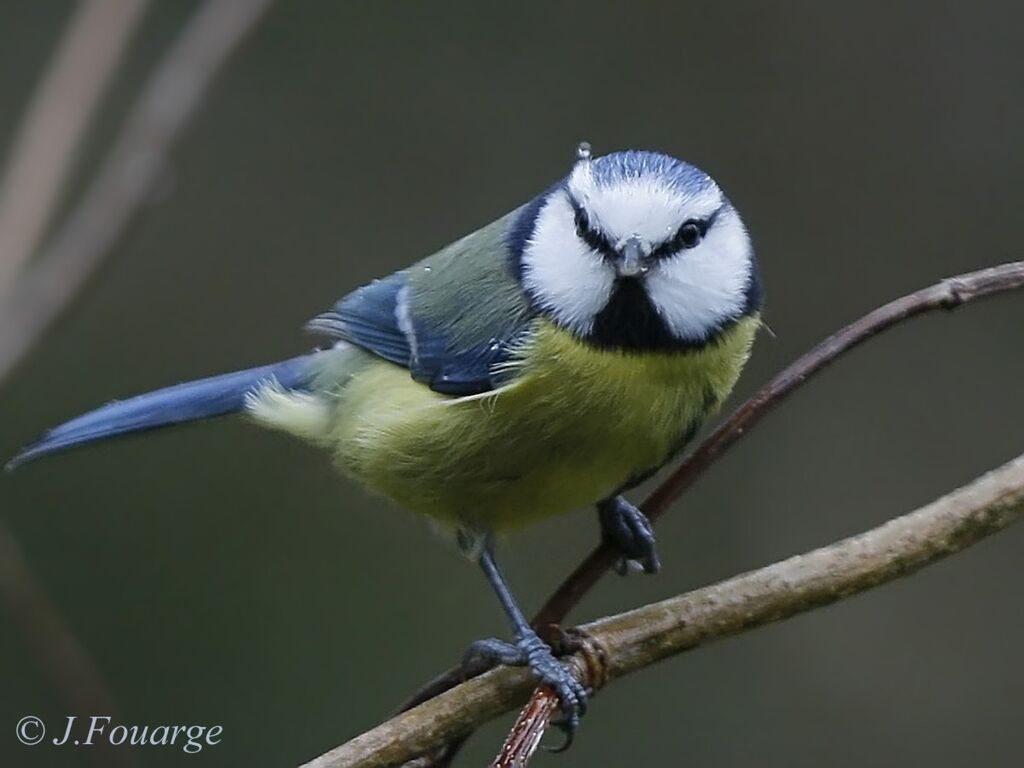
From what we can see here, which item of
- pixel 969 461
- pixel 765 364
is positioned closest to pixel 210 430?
pixel 765 364

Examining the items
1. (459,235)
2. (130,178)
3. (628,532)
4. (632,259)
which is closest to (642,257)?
(632,259)

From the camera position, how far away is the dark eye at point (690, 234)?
4.00ft

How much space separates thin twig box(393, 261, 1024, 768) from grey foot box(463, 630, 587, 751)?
0.10 feet

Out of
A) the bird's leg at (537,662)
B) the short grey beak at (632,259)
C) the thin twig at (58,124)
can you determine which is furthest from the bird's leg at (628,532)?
the thin twig at (58,124)

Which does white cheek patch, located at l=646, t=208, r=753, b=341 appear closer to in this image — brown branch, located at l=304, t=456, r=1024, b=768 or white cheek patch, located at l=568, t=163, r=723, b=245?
white cheek patch, located at l=568, t=163, r=723, b=245

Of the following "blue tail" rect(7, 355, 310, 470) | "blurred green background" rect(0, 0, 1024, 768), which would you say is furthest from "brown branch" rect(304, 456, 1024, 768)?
"blurred green background" rect(0, 0, 1024, 768)

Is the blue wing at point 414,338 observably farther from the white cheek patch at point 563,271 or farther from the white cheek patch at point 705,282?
the white cheek patch at point 705,282

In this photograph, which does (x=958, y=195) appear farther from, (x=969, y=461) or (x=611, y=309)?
(x=611, y=309)

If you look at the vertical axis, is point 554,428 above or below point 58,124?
below

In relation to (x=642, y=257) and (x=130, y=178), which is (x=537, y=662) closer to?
(x=642, y=257)

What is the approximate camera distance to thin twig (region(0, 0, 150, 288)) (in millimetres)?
1248

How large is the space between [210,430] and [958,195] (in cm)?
149

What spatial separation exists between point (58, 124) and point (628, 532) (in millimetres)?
656

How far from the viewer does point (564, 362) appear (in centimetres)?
129
